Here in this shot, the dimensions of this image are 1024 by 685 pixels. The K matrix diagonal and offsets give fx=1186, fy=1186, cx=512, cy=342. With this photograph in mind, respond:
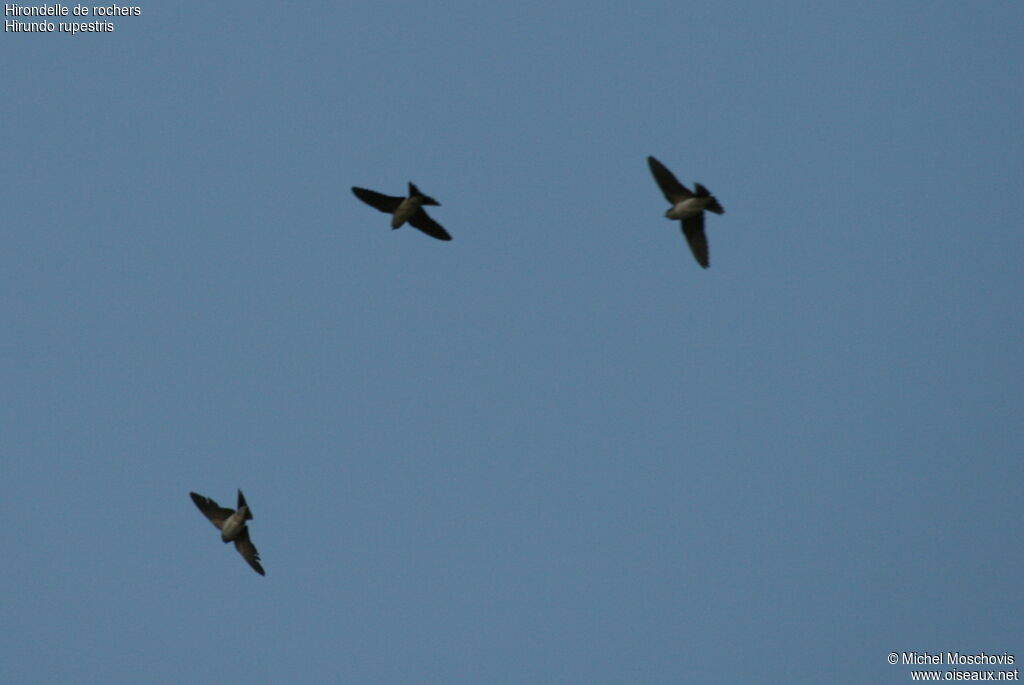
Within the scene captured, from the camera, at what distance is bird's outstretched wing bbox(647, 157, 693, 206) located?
93.5ft

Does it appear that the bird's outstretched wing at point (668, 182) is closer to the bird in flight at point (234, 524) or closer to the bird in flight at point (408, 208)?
the bird in flight at point (408, 208)

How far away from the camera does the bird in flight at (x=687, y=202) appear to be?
28.1 metres

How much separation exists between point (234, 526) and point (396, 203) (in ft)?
31.8

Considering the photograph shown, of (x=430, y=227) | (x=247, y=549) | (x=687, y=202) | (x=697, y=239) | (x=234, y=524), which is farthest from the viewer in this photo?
(x=247, y=549)

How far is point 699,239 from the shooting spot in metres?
29.4

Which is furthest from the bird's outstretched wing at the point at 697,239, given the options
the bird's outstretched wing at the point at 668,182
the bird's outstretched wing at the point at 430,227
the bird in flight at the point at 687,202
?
the bird's outstretched wing at the point at 430,227

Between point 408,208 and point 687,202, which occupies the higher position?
point 408,208

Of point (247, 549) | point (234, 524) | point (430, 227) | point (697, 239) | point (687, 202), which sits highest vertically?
point (430, 227)

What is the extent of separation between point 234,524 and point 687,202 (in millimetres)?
14680

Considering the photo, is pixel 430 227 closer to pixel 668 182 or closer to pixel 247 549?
pixel 668 182

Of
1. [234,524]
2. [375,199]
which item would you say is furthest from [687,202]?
[234,524]

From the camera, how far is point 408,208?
3084 centimetres

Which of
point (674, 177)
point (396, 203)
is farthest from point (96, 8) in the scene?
point (674, 177)

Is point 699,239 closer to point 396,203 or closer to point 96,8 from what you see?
point 396,203
